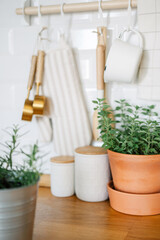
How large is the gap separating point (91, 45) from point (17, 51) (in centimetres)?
32

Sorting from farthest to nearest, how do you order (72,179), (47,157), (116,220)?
(47,157), (72,179), (116,220)

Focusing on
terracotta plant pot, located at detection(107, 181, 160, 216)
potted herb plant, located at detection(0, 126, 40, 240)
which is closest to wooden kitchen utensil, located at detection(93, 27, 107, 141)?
terracotta plant pot, located at detection(107, 181, 160, 216)

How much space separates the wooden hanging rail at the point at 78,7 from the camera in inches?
43.7

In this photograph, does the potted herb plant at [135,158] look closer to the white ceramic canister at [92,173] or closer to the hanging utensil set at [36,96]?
the white ceramic canister at [92,173]

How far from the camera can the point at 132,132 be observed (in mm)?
1009

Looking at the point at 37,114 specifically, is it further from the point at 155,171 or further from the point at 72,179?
the point at 155,171

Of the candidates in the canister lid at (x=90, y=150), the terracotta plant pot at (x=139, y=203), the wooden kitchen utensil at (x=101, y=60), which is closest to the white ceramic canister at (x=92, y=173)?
the canister lid at (x=90, y=150)

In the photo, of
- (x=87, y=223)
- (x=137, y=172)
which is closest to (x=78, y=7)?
(x=137, y=172)

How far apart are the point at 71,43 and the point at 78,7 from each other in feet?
0.47

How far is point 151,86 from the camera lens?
1098 millimetres

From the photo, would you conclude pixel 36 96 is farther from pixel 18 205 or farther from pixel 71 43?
pixel 18 205

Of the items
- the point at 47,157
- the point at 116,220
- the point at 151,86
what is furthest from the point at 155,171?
the point at 47,157

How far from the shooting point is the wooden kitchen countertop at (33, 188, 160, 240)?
0.83 m

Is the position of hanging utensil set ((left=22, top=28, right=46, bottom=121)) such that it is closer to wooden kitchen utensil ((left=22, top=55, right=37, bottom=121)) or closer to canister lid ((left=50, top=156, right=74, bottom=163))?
wooden kitchen utensil ((left=22, top=55, right=37, bottom=121))
